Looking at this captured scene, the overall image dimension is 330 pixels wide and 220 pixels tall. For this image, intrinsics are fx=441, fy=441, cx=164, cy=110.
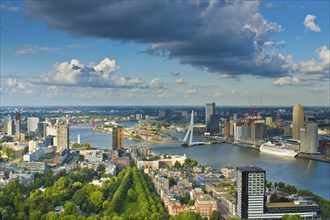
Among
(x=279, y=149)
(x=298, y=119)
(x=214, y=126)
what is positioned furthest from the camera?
(x=214, y=126)

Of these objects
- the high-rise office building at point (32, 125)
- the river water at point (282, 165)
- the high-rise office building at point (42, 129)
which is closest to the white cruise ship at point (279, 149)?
the river water at point (282, 165)

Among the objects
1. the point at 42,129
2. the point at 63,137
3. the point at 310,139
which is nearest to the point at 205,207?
the point at 310,139

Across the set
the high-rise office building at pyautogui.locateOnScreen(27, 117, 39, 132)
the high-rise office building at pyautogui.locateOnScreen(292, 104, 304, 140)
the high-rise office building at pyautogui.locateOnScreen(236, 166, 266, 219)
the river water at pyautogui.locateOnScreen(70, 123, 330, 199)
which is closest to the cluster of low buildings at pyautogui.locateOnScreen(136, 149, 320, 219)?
the high-rise office building at pyautogui.locateOnScreen(236, 166, 266, 219)

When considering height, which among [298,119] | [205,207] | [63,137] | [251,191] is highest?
[298,119]

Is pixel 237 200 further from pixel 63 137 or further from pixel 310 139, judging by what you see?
pixel 63 137

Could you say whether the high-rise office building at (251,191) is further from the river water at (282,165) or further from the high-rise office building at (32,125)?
the high-rise office building at (32,125)

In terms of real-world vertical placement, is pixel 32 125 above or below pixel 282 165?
above
